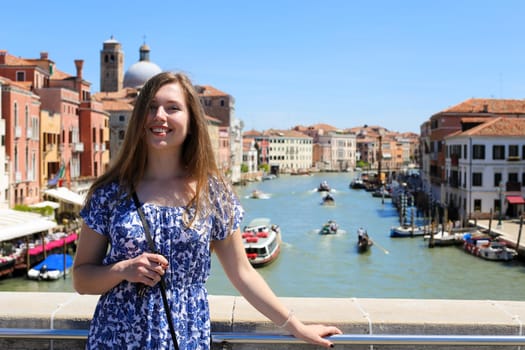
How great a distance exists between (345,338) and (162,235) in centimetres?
52

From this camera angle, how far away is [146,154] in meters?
1.57

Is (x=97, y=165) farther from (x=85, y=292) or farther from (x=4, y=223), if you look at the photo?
(x=85, y=292)

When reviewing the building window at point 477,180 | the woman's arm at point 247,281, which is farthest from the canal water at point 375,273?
the woman's arm at point 247,281

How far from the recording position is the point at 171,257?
1446 mm

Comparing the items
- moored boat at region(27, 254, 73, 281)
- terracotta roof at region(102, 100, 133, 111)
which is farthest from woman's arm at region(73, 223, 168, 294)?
terracotta roof at region(102, 100, 133, 111)

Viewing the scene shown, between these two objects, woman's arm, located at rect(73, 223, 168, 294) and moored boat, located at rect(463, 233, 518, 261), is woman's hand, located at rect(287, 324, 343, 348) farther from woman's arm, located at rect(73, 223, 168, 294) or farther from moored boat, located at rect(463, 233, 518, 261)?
moored boat, located at rect(463, 233, 518, 261)

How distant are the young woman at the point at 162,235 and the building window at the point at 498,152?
63.8 feet

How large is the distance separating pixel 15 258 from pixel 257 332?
12.0 meters

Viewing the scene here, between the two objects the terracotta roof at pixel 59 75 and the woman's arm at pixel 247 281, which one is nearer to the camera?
the woman's arm at pixel 247 281

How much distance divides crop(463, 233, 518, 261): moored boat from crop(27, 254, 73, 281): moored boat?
8268 mm

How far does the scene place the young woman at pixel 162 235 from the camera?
1426mm

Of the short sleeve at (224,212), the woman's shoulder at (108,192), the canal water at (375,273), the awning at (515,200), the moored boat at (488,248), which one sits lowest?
the canal water at (375,273)

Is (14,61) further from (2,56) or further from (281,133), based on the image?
(281,133)

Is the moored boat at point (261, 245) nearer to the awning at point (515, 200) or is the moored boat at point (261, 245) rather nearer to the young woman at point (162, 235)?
the awning at point (515, 200)
